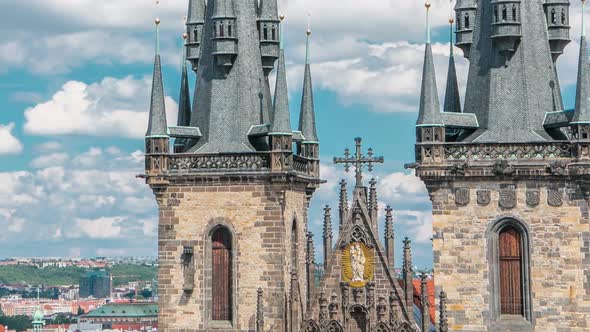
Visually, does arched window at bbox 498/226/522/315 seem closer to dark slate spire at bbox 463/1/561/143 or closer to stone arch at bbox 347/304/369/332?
dark slate spire at bbox 463/1/561/143

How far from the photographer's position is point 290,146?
53.9 m

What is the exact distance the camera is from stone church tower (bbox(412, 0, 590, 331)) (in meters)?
50.4

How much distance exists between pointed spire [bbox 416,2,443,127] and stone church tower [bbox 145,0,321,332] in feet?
18.7

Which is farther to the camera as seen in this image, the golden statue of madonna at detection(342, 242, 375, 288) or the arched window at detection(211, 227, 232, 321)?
the arched window at detection(211, 227, 232, 321)

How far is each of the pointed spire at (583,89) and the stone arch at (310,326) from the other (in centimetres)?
1302

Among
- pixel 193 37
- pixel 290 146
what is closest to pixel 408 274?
pixel 290 146

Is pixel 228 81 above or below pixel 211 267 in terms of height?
above

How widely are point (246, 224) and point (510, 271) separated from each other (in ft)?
35.4

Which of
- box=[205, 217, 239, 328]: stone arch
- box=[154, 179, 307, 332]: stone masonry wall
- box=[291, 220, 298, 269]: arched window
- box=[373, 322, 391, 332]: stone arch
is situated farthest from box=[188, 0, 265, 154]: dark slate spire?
box=[373, 322, 391, 332]: stone arch

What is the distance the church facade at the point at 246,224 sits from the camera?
53281 mm

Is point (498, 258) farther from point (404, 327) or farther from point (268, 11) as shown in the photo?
point (268, 11)

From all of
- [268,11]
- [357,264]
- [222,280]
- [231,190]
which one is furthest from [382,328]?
[268,11]

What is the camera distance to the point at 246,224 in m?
53.8

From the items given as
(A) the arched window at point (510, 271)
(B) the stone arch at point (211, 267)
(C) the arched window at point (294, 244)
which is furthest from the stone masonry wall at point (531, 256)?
(B) the stone arch at point (211, 267)
